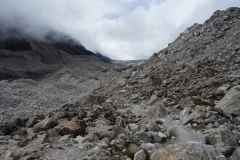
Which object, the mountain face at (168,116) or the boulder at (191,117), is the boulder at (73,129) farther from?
the boulder at (191,117)

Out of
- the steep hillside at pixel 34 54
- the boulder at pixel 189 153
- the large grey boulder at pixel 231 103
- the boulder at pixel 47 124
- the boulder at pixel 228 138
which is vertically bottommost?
the boulder at pixel 47 124

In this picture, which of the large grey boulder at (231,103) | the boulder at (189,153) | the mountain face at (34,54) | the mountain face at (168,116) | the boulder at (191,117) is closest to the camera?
the boulder at (189,153)

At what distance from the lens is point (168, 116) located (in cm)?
2136

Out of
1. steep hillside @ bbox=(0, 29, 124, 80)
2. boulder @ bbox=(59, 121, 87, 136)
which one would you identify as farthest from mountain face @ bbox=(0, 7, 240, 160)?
steep hillside @ bbox=(0, 29, 124, 80)

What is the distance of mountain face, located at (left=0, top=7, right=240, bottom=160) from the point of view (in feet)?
41.1

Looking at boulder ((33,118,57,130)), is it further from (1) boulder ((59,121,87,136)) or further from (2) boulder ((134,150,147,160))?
(2) boulder ((134,150,147,160))

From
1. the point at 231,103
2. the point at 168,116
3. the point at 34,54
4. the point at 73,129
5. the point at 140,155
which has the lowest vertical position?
the point at 73,129

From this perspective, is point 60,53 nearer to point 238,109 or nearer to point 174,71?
point 174,71

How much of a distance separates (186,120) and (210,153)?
306 inches

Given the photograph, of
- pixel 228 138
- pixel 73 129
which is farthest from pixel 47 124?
pixel 228 138

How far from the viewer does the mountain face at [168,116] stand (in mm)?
12531

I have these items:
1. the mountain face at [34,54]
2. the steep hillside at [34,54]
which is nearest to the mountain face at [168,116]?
the mountain face at [34,54]

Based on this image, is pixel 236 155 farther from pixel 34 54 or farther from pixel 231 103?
pixel 34 54

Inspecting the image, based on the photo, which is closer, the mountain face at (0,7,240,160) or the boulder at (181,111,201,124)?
the mountain face at (0,7,240,160)
